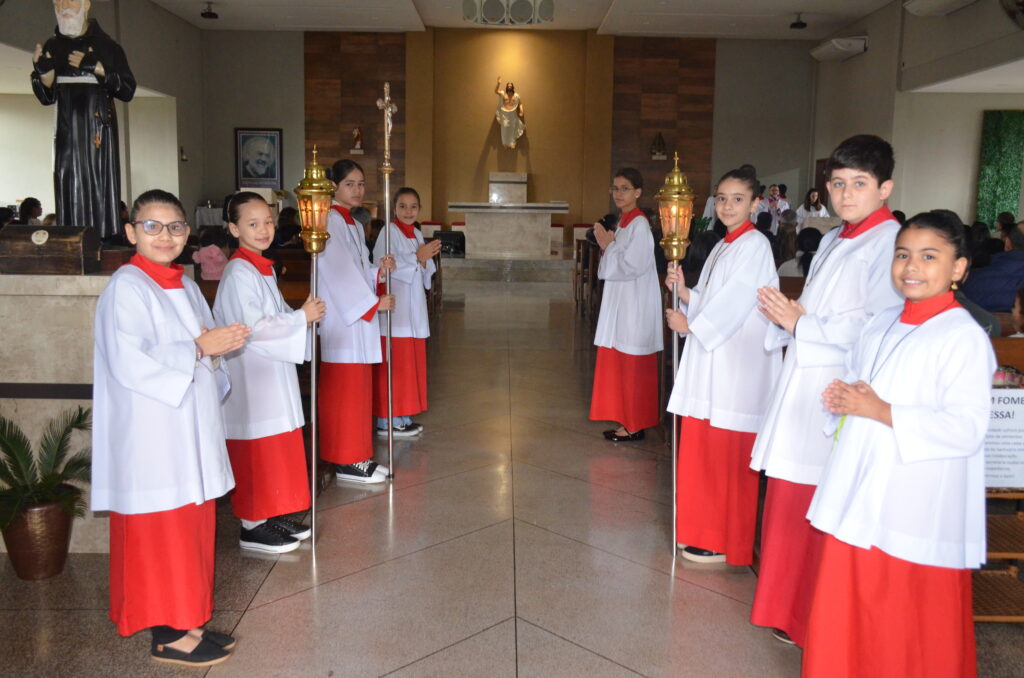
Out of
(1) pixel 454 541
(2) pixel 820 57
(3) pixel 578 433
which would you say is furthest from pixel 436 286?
(2) pixel 820 57

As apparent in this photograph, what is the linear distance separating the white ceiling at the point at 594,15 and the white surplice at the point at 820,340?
13415 millimetres

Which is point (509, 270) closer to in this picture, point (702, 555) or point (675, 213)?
point (702, 555)

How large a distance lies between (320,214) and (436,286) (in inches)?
306

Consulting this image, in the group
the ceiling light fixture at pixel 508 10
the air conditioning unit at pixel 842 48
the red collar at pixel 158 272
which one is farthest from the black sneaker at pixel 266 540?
the air conditioning unit at pixel 842 48

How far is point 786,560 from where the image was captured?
301 centimetres

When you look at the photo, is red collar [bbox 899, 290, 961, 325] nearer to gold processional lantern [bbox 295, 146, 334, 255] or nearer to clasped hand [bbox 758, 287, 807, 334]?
clasped hand [bbox 758, 287, 807, 334]

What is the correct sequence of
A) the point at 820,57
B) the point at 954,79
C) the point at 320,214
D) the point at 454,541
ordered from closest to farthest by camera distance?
the point at 320,214 < the point at 454,541 < the point at 954,79 < the point at 820,57

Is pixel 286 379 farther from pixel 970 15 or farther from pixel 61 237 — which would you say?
pixel 970 15

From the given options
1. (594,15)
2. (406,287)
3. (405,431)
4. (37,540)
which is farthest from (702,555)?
(594,15)

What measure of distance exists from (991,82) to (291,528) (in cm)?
1293

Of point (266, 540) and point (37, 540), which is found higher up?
point (37, 540)

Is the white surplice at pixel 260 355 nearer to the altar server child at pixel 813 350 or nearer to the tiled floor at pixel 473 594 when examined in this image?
the tiled floor at pixel 473 594

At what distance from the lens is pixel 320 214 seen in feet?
12.2

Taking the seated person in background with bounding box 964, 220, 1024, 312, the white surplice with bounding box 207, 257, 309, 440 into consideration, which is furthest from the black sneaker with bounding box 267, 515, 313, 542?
the seated person in background with bounding box 964, 220, 1024, 312
